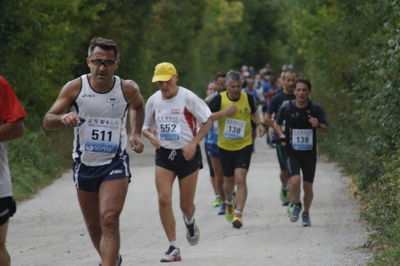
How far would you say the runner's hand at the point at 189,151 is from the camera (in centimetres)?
1089

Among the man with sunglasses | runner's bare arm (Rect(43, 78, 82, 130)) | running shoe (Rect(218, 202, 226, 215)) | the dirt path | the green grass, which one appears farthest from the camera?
the green grass

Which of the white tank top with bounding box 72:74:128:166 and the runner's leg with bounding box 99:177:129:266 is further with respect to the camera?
the white tank top with bounding box 72:74:128:166

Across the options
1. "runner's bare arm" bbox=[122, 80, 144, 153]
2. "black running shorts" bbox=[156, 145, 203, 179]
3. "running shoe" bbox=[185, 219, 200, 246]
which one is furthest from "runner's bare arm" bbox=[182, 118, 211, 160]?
"runner's bare arm" bbox=[122, 80, 144, 153]

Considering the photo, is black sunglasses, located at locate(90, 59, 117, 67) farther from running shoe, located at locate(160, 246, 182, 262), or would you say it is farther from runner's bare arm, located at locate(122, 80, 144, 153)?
running shoe, located at locate(160, 246, 182, 262)

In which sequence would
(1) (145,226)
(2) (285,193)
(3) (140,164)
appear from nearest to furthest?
(1) (145,226), (2) (285,193), (3) (140,164)

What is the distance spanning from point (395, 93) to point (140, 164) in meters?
13.4

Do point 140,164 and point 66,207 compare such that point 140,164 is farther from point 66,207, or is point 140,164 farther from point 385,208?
point 385,208

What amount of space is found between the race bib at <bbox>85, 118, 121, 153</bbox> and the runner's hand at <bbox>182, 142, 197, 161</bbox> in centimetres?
228

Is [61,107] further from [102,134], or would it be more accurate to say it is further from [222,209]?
[222,209]

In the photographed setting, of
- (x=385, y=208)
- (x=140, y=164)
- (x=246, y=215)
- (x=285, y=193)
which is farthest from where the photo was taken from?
(x=140, y=164)

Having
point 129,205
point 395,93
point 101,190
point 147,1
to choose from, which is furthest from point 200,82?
point 101,190

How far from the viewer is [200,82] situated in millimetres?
59188

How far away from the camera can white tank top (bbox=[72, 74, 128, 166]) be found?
8602 mm

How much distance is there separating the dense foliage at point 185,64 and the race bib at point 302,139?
0.77 m
